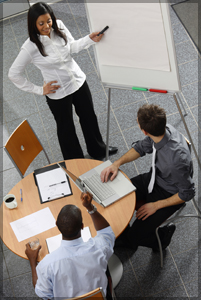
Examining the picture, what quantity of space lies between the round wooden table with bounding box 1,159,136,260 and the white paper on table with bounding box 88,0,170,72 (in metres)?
0.79

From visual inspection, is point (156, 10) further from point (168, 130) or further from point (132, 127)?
point (132, 127)

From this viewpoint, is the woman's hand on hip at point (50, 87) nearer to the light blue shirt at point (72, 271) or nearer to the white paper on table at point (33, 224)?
the white paper on table at point (33, 224)

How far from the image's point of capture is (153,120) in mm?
2240

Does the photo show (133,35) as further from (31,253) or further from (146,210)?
(31,253)

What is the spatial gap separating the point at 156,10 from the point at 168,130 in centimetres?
76

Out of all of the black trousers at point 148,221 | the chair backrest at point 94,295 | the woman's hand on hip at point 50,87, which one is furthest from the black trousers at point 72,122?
the chair backrest at point 94,295

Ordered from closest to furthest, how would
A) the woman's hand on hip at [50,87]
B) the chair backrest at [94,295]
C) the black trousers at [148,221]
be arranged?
1. the chair backrest at [94,295]
2. the black trousers at [148,221]
3. the woman's hand on hip at [50,87]

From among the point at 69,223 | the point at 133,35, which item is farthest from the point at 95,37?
the point at 69,223

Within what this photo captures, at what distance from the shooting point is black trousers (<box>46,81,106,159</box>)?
3014 mm

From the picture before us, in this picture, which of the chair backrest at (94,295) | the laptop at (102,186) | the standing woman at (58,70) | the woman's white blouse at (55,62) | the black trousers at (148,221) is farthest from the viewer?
the woman's white blouse at (55,62)

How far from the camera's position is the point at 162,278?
2711 millimetres

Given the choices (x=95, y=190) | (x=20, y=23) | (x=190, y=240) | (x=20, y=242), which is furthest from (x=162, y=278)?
(x=20, y=23)

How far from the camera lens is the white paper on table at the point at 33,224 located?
7.55 feet

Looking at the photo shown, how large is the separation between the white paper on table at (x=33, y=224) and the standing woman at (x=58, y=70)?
0.98 m
